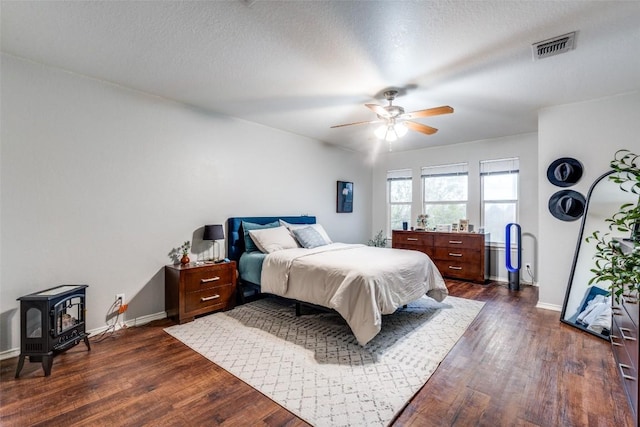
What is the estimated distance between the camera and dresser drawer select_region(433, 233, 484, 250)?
4.90m

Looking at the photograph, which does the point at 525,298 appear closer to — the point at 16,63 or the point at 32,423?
the point at 32,423

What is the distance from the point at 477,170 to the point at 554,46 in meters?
3.38

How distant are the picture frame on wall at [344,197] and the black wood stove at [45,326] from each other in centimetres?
435

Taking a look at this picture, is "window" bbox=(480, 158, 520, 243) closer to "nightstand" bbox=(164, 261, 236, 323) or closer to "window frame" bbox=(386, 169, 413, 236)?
"window frame" bbox=(386, 169, 413, 236)

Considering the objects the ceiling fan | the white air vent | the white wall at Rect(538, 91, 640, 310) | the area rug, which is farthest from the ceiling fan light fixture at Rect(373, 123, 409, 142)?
the area rug

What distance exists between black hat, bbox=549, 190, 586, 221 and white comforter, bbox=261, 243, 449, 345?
173cm

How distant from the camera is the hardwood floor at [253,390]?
173 centimetres

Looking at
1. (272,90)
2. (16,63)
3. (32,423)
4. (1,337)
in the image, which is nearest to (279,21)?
(272,90)

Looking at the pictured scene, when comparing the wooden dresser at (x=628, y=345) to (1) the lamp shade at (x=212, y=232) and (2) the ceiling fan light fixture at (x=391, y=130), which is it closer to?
(2) the ceiling fan light fixture at (x=391, y=130)

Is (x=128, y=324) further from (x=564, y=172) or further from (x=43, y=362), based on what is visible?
(x=564, y=172)

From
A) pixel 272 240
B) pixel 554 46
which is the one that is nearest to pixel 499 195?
pixel 554 46

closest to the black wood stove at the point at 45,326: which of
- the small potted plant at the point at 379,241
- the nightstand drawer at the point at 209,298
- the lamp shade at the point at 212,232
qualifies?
the nightstand drawer at the point at 209,298

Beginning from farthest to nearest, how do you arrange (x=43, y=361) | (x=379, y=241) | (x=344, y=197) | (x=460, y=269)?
(x=379, y=241) < (x=344, y=197) < (x=460, y=269) < (x=43, y=361)

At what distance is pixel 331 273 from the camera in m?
2.82
